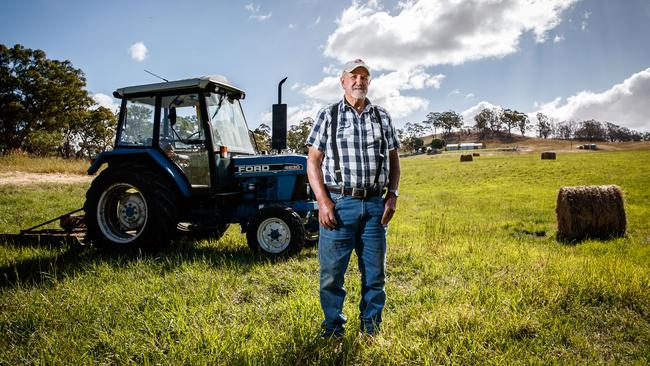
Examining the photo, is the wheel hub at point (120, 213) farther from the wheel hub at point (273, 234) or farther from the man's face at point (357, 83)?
the man's face at point (357, 83)

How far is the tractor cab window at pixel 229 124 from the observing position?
5.73 m

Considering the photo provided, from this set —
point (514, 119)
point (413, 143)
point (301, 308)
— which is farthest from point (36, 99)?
point (514, 119)

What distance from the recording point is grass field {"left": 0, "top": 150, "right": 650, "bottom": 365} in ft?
8.93

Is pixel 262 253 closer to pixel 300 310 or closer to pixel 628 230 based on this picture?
pixel 300 310

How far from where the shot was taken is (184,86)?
561 cm

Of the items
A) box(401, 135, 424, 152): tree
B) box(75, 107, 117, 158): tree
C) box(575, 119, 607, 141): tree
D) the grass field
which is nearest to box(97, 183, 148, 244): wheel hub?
the grass field

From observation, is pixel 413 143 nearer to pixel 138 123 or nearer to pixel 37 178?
pixel 37 178

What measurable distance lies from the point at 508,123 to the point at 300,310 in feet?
415

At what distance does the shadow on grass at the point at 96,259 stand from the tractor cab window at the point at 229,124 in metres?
1.54

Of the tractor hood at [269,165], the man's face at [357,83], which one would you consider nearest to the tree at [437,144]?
the tractor hood at [269,165]

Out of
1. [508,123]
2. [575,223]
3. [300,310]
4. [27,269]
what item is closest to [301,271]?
[300,310]

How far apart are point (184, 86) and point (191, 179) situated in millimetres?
1320

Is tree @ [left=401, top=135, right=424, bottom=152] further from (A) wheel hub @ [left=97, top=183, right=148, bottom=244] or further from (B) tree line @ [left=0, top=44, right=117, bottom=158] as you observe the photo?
(A) wheel hub @ [left=97, top=183, right=148, bottom=244]

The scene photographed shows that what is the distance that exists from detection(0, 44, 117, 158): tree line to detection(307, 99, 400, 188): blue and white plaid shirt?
34718 mm
